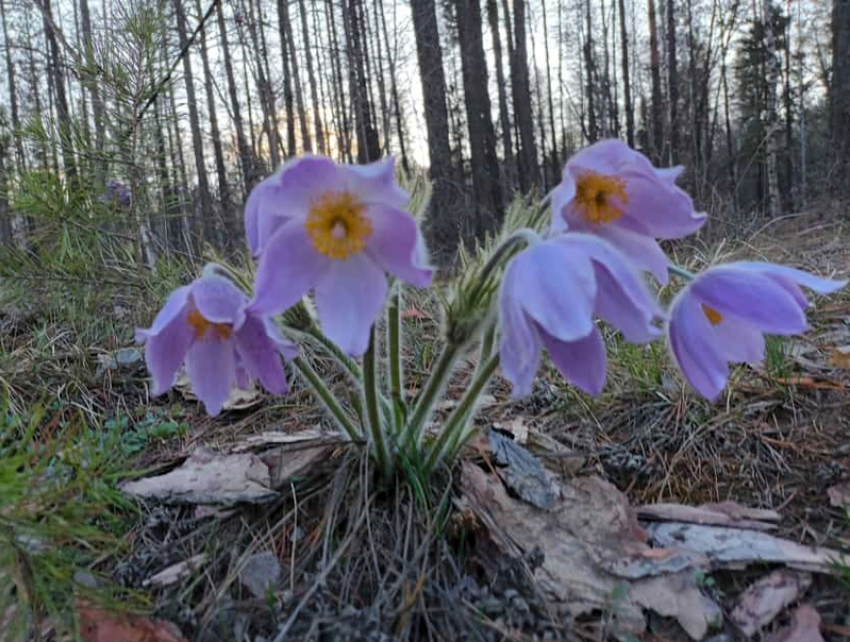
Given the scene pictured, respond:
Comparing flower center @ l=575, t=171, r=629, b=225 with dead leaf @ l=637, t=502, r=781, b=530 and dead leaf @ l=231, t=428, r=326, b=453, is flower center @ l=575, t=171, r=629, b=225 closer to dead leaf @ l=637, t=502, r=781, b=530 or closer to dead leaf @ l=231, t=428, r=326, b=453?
dead leaf @ l=637, t=502, r=781, b=530

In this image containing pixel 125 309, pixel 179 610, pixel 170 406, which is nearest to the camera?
pixel 179 610

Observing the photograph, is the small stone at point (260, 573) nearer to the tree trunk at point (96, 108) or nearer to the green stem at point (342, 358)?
the green stem at point (342, 358)

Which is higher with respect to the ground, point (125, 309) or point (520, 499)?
point (125, 309)

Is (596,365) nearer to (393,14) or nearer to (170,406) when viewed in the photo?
(170,406)

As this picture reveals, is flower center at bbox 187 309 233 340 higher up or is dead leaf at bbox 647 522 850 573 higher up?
flower center at bbox 187 309 233 340

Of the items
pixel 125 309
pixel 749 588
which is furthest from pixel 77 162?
pixel 749 588

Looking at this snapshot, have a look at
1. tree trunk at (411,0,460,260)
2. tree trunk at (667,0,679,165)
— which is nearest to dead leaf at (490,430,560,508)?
tree trunk at (411,0,460,260)

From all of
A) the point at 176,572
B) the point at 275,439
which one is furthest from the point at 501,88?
the point at 176,572
